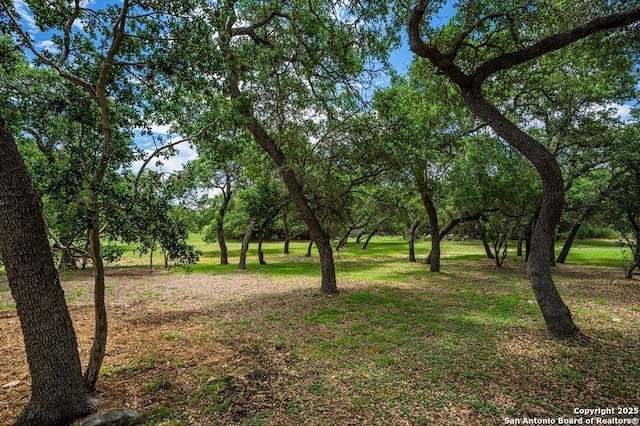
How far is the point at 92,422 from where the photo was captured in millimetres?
3582

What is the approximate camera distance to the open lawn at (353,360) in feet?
13.1

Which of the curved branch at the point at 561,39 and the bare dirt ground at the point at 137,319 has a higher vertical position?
the curved branch at the point at 561,39

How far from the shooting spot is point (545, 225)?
589 centimetres

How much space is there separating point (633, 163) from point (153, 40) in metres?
15.5

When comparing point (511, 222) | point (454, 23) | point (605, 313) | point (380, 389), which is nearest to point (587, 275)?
point (511, 222)

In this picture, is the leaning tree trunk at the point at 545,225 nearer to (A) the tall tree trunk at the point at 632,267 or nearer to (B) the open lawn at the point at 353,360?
(B) the open lawn at the point at 353,360

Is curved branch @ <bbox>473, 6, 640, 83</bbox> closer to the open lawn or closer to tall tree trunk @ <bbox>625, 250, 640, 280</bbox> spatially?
the open lawn

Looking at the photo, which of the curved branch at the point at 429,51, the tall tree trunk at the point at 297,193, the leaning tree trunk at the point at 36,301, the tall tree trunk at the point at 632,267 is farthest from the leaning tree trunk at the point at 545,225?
the tall tree trunk at the point at 632,267

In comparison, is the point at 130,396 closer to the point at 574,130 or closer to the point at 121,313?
the point at 121,313

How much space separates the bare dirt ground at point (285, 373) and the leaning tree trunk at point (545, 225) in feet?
1.71

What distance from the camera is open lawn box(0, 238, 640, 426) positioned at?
4.00 meters

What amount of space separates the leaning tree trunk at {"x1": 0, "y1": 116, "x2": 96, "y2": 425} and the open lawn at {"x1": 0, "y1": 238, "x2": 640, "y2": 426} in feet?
1.99

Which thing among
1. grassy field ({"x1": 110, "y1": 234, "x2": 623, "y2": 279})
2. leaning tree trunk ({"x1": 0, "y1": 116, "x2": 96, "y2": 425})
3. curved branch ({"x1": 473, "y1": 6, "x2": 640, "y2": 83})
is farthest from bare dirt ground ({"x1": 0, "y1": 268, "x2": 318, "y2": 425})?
curved branch ({"x1": 473, "y1": 6, "x2": 640, "y2": 83})

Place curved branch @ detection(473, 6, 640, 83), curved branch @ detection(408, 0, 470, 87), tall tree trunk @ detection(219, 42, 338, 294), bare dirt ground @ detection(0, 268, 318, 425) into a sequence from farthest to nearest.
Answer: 1. tall tree trunk @ detection(219, 42, 338, 294)
2. curved branch @ detection(408, 0, 470, 87)
3. curved branch @ detection(473, 6, 640, 83)
4. bare dirt ground @ detection(0, 268, 318, 425)
